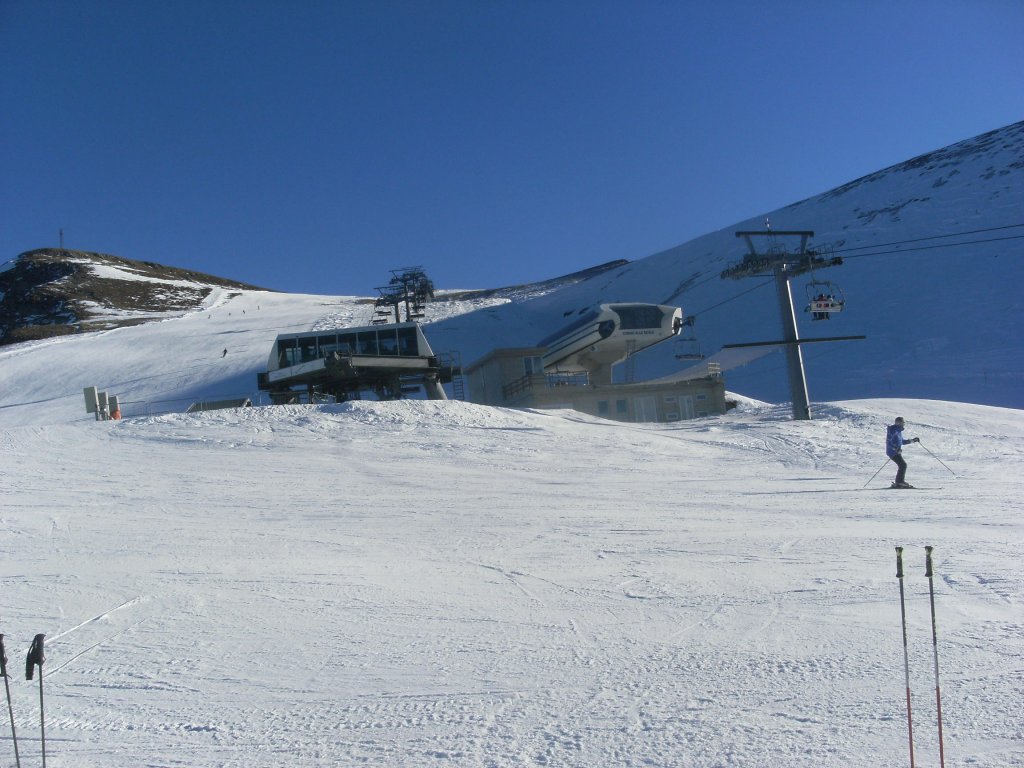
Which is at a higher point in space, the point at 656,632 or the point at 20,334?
the point at 20,334

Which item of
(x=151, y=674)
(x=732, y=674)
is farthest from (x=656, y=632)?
(x=151, y=674)

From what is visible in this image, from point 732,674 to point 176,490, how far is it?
12.8 metres

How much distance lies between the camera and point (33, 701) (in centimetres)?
629

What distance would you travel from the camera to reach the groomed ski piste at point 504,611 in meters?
5.44

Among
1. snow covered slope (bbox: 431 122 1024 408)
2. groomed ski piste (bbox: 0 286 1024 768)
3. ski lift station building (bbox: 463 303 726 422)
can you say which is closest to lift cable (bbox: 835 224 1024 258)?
snow covered slope (bbox: 431 122 1024 408)

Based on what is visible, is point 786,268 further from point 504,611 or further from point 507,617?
point 507,617

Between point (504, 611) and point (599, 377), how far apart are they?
35006 mm

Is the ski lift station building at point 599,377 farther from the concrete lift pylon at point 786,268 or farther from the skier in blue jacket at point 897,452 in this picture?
the skier in blue jacket at point 897,452

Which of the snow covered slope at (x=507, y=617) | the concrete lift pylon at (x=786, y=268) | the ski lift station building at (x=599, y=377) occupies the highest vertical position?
the concrete lift pylon at (x=786, y=268)

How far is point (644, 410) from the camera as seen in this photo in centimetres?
3606

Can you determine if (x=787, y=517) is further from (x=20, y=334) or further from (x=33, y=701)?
(x=20, y=334)

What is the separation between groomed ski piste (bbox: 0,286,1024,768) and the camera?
5.44m

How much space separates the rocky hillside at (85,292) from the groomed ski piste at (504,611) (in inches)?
3337

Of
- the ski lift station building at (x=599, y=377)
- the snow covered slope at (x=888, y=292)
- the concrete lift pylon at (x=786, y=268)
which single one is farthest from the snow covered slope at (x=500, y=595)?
the snow covered slope at (x=888, y=292)
